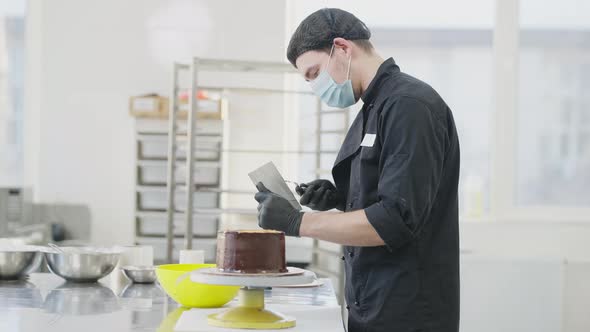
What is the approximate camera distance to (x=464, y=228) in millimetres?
4809

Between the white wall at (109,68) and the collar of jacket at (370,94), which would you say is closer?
the collar of jacket at (370,94)

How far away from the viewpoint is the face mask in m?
2.08

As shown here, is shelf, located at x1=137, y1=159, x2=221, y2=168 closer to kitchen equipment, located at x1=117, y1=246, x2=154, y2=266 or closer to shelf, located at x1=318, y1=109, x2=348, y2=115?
shelf, located at x1=318, y1=109, x2=348, y2=115

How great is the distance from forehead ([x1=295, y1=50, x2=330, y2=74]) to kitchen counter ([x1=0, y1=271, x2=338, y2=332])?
591mm

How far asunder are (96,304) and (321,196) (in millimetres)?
643

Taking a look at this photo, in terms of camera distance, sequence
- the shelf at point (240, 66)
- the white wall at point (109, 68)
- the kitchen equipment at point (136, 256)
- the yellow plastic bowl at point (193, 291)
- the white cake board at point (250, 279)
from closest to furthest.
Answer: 1. the white cake board at point (250, 279)
2. the yellow plastic bowl at point (193, 291)
3. the kitchen equipment at point (136, 256)
4. the shelf at point (240, 66)
5. the white wall at point (109, 68)

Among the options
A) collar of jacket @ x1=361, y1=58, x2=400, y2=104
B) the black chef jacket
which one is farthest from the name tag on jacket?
collar of jacket @ x1=361, y1=58, x2=400, y2=104

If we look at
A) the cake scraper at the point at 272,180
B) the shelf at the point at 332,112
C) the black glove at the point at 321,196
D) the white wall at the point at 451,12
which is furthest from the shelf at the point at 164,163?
the cake scraper at the point at 272,180

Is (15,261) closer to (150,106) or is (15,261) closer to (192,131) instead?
(192,131)

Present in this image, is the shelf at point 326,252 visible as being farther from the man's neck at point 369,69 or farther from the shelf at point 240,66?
the man's neck at point 369,69

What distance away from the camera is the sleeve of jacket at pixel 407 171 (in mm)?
1735

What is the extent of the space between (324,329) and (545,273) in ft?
10.2

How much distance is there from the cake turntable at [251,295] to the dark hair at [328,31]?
1.89ft

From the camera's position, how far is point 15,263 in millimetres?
2527
